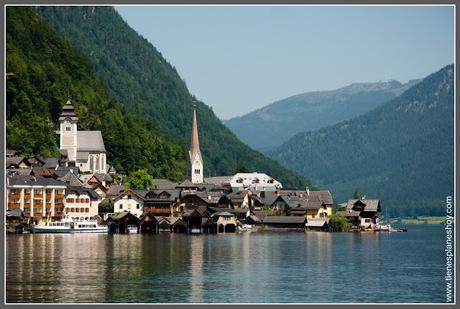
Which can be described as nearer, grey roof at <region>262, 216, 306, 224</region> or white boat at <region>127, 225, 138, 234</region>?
white boat at <region>127, 225, 138, 234</region>

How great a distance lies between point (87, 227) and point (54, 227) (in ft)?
10.9

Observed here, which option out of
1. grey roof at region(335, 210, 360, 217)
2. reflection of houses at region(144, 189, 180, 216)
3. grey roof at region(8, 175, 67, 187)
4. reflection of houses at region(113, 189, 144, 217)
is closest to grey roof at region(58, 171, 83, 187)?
reflection of houses at region(113, 189, 144, 217)

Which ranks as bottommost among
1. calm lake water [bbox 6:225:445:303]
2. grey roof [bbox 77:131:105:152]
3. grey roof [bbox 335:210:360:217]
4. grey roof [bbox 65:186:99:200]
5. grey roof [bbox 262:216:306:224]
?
calm lake water [bbox 6:225:445:303]

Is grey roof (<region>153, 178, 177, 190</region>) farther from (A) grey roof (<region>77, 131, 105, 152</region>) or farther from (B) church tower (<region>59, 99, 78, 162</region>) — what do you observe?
(B) church tower (<region>59, 99, 78, 162</region>)

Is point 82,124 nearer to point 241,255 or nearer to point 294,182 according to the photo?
point 294,182

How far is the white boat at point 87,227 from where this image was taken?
90438 mm

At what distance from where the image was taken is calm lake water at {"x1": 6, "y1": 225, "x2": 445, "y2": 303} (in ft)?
134

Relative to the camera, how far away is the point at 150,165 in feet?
408

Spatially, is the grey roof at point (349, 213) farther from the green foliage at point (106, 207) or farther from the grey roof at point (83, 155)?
the grey roof at point (83, 155)

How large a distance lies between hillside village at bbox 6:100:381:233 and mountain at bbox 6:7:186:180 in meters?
2.72

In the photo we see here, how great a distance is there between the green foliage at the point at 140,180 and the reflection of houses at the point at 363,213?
1777cm

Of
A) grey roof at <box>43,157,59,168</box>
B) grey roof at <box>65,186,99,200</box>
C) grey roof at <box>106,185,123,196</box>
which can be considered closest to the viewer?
grey roof at <box>65,186,99,200</box>

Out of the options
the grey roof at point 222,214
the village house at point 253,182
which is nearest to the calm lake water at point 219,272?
the grey roof at point 222,214

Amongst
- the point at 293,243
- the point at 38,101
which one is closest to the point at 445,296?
the point at 293,243
